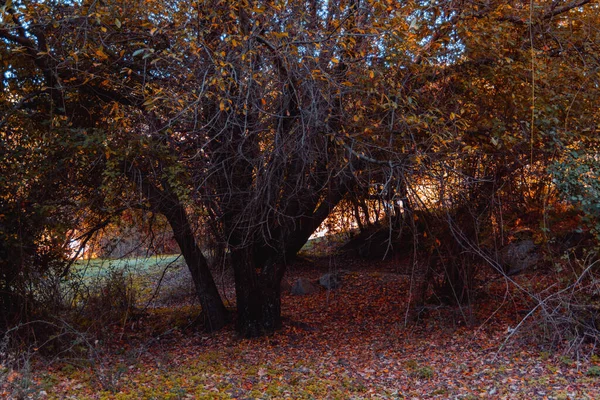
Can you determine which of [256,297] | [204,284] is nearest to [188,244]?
[204,284]

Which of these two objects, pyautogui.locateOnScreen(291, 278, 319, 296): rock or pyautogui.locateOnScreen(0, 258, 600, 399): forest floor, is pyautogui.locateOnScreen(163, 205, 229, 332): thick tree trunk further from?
pyautogui.locateOnScreen(291, 278, 319, 296): rock

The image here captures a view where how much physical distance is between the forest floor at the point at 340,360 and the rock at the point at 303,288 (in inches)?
56.4

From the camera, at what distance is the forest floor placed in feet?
21.7

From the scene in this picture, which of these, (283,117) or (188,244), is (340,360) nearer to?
(188,244)

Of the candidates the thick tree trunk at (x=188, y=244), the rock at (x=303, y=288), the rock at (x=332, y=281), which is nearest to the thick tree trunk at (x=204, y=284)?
the thick tree trunk at (x=188, y=244)

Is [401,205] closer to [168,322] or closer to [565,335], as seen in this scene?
[565,335]

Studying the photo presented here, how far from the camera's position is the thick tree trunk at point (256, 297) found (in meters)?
9.52

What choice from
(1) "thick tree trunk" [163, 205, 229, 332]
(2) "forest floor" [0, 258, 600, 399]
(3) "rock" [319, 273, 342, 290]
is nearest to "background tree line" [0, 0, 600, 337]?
(1) "thick tree trunk" [163, 205, 229, 332]

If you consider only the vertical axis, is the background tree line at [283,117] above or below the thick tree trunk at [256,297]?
above

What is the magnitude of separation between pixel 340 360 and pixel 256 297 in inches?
74.9

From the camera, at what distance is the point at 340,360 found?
8.26m


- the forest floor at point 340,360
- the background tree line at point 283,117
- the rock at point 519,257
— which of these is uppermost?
the background tree line at point 283,117

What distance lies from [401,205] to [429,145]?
921 millimetres

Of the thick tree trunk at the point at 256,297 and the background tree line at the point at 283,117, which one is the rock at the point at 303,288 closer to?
the thick tree trunk at the point at 256,297
